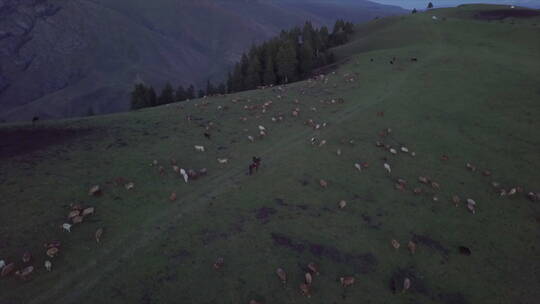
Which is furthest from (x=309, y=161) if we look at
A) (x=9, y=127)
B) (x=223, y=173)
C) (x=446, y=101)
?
(x=9, y=127)

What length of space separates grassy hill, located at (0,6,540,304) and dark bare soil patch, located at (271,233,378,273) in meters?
0.05

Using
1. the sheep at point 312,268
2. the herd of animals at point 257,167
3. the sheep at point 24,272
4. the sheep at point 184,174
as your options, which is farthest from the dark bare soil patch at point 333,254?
the sheep at point 24,272

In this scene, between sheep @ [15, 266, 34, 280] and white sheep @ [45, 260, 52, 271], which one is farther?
white sheep @ [45, 260, 52, 271]

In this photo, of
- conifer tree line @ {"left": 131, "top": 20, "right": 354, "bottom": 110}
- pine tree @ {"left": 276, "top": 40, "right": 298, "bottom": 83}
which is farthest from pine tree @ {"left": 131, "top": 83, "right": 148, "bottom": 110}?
pine tree @ {"left": 276, "top": 40, "right": 298, "bottom": 83}

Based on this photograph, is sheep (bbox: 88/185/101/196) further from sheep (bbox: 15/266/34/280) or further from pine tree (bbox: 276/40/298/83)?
pine tree (bbox: 276/40/298/83)

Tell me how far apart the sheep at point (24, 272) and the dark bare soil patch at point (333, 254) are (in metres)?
8.07

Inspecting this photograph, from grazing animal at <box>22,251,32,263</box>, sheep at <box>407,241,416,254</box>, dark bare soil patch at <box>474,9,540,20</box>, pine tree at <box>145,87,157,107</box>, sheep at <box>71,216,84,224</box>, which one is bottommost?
pine tree at <box>145,87,157,107</box>

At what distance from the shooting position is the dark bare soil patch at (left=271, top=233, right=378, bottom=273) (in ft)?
35.6

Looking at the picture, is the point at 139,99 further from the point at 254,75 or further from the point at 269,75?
the point at 269,75

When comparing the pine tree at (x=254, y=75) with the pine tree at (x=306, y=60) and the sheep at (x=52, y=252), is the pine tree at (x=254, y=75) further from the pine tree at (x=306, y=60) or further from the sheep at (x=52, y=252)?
the sheep at (x=52, y=252)

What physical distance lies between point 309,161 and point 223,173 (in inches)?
198

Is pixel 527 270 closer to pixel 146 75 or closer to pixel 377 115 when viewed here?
pixel 377 115

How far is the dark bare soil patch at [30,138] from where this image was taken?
17395 millimetres

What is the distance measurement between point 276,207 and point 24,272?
908cm
